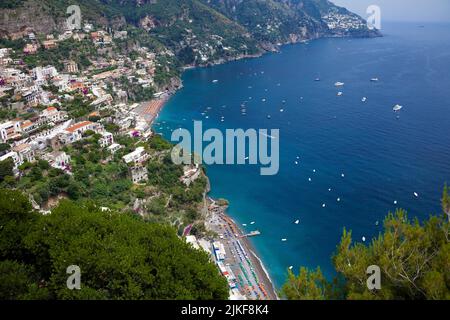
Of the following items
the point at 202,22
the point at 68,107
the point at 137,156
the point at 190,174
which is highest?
the point at 202,22

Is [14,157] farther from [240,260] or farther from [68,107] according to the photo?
[240,260]

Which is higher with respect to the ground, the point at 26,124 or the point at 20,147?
the point at 26,124

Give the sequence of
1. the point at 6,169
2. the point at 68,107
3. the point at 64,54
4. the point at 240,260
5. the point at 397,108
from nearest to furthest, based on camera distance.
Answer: the point at 240,260
the point at 6,169
the point at 68,107
the point at 397,108
the point at 64,54

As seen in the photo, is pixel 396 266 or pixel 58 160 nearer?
pixel 396 266

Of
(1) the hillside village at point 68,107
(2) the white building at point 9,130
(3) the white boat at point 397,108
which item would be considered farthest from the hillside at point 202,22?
(3) the white boat at point 397,108

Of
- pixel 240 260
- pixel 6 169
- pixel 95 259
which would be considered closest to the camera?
pixel 95 259

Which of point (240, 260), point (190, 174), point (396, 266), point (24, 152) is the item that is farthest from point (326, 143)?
point (396, 266)

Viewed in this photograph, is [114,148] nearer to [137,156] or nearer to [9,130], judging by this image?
[137,156]
